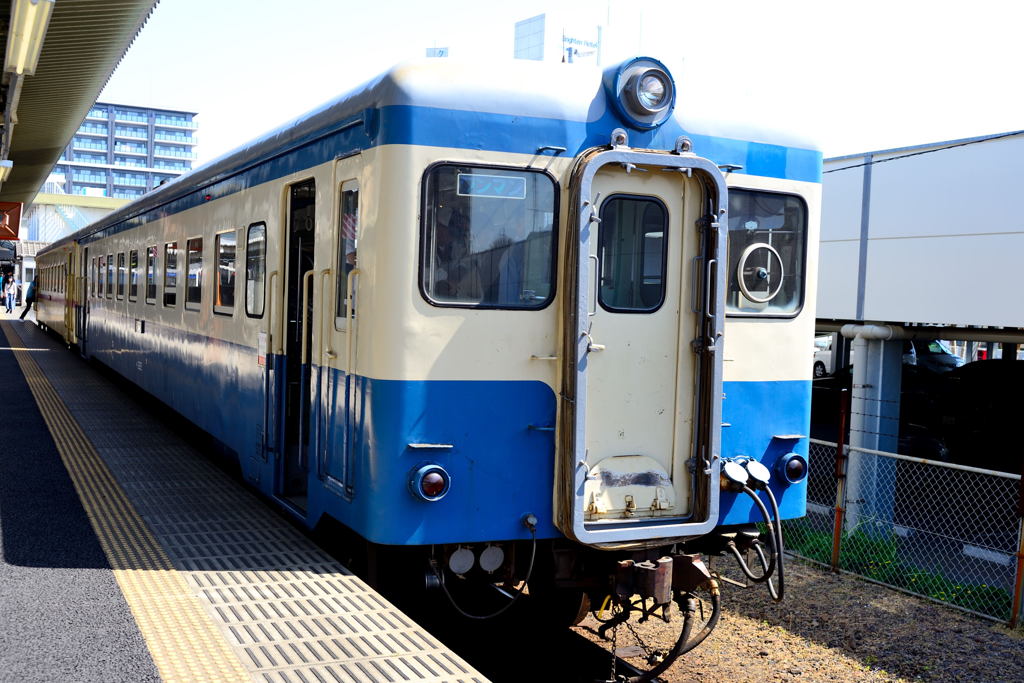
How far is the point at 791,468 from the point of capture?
547 cm

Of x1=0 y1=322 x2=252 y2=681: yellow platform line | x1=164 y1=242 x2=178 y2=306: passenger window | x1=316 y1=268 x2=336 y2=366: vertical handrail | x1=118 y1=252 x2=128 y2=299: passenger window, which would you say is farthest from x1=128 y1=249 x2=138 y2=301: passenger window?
x1=316 y1=268 x2=336 y2=366: vertical handrail

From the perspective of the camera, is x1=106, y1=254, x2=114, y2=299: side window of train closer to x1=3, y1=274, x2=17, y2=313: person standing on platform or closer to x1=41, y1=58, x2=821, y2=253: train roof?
x1=41, y1=58, x2=821, y2=253: train roof

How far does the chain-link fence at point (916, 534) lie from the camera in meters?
7.68

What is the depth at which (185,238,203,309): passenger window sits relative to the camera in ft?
27.3

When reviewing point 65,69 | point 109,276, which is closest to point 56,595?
point 65,69

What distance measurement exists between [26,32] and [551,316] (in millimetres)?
5870

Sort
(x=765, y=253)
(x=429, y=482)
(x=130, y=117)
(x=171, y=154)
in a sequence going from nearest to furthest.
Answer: (x=429, y=482) → (x=765, y=253) → (x=130, y=117) → (x=171, y=154)

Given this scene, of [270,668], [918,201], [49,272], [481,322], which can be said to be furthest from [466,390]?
[49,272]

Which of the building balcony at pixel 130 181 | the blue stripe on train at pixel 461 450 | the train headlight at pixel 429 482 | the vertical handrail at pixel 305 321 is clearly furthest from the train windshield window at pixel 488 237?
the building balcony at pixel 130 181

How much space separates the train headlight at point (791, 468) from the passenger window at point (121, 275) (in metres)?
10.2

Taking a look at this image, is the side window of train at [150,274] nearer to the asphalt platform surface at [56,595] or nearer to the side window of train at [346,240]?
the asphalt platform surface at [56,595]

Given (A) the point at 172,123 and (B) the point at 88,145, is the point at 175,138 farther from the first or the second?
(B) the point at 88,145

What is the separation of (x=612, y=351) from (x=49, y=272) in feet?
88.0

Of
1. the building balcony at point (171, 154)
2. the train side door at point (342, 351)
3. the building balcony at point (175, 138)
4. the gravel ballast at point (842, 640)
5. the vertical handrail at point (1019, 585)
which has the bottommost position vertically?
the gravel ballast at point (842, 640)
